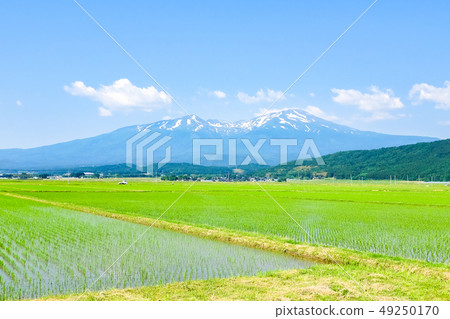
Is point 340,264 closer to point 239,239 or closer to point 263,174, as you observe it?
point 239,239

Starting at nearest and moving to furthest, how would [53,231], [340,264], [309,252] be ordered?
[340,264], [309,252], [53,231]

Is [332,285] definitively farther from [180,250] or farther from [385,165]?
[385,165]

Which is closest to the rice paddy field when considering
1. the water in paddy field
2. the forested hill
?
the water in paddy field

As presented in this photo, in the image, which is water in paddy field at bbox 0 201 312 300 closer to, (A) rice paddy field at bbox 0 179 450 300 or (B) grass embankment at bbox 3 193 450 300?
(A) rice paddy field at bbox 0 179 450 300

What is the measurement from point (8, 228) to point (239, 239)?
26.5ft

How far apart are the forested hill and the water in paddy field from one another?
94.8 metres

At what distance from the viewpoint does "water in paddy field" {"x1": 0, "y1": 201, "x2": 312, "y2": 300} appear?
277 inches

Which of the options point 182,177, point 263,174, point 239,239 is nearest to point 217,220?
point 239,239

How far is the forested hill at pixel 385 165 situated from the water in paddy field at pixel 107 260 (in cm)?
9484

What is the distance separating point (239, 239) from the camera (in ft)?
38.3

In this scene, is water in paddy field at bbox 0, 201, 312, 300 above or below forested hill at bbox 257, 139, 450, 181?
below

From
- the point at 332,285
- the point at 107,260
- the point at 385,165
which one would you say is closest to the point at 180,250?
the point at 107,260
